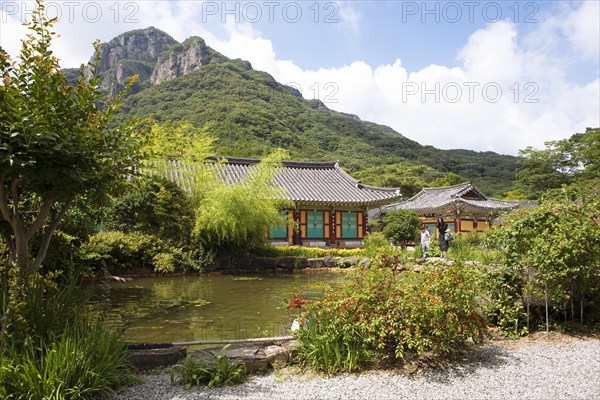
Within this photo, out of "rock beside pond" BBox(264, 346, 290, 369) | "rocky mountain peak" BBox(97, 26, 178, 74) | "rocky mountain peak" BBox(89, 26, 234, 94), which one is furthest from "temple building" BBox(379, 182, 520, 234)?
"rocky mountain peak" BBox(97, 26, 178, 74)

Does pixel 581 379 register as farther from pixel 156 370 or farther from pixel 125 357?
pixel 125 357

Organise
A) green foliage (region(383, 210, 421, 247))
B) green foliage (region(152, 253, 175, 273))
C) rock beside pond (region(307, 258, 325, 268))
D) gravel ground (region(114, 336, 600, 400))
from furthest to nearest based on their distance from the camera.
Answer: green foliage (region(383, 210, 421, 247)), rock beside pond (region(307, 258, 325, 268)), green foliage (region(152, 253, 175, 273)), gravel ground (region(114, 336, 600, 400))

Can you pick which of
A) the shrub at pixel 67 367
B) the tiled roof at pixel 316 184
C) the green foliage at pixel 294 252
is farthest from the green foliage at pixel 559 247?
the tiled roof at pixel 316 184

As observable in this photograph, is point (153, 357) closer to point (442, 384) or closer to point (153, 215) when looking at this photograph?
point (442, 384)

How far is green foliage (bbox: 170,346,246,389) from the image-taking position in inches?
149

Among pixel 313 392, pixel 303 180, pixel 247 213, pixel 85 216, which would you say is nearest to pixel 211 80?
pixel 303 180

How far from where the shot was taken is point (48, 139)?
3.51 metres

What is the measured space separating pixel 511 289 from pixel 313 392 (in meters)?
3.17

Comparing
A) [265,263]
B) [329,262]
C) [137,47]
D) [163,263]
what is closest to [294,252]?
[329,262]

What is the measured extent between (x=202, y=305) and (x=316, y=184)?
15.6m

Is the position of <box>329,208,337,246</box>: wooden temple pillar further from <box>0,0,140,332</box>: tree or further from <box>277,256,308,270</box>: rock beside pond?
<box>0,0,140,332</box>: tree

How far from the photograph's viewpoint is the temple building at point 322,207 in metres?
21.9

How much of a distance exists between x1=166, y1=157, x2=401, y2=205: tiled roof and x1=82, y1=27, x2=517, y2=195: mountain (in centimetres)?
1368

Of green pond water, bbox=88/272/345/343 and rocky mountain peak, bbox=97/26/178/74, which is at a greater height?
rocky mountain peak, bbox=97/26/178/74
